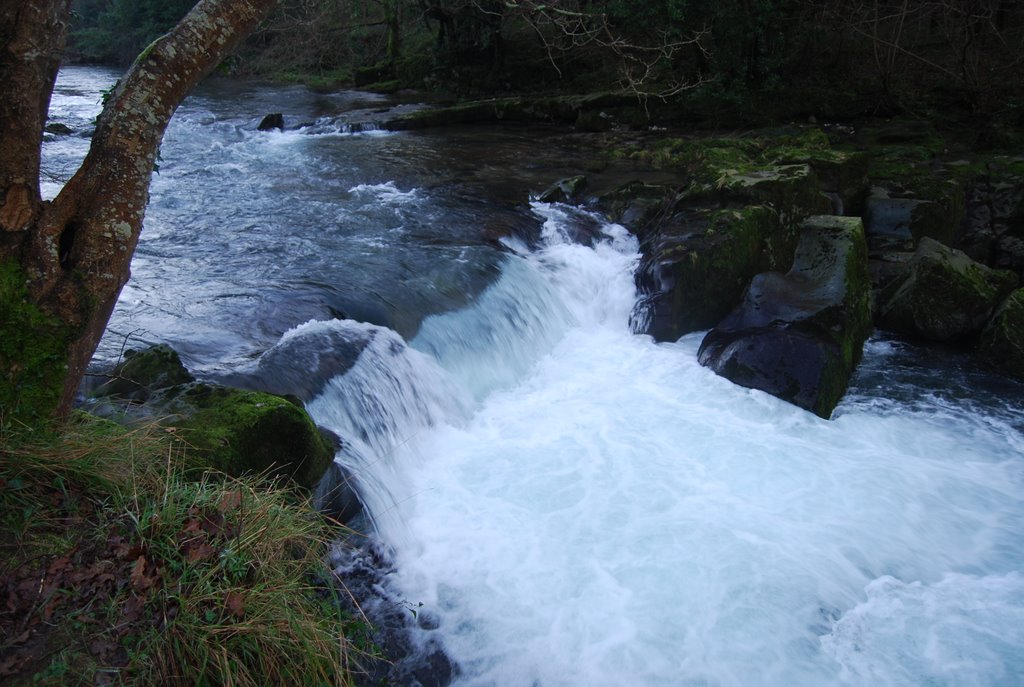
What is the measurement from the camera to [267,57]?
3038cm

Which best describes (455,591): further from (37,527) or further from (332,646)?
(37,527)

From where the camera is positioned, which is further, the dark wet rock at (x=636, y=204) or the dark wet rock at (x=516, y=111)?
the dark wet rock at (x=516, y=111)

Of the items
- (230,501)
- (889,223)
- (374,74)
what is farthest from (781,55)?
(230,501)

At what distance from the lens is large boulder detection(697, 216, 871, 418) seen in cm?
757

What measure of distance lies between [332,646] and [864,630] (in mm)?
3404

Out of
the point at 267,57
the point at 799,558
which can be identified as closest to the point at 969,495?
the point at 799,558

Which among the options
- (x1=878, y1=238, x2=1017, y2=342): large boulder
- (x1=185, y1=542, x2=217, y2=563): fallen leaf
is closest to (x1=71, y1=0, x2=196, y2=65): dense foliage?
(x1=878, y1=238, x2=1017, y2=342): large boulder

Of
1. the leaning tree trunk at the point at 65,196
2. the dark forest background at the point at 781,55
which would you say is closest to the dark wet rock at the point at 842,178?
the dark forest background at the point at 781,55

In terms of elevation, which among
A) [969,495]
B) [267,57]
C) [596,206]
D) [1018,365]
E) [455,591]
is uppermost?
[267,57]

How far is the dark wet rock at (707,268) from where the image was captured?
9023mm

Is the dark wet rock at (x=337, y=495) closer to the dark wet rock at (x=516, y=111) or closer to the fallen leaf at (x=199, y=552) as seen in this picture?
the fallen leaf at (x=199, y=552)

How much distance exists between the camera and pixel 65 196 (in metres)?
3.63

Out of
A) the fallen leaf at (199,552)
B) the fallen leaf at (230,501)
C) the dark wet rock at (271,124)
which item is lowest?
the fallen leaf at (199,552)

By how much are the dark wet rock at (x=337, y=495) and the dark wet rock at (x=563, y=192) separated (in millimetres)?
7921
